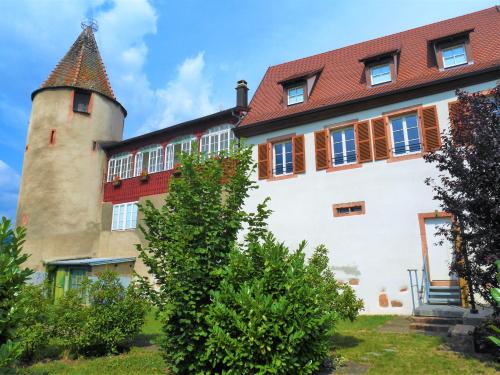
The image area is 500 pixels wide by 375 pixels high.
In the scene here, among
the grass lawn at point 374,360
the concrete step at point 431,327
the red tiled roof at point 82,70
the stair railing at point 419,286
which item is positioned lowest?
the grass lawn at point 374,360

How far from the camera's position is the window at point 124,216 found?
2173 centimetres

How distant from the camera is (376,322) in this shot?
438 inches

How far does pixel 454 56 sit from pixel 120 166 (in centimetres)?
1852

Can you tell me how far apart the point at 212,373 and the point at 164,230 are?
6.80 ft

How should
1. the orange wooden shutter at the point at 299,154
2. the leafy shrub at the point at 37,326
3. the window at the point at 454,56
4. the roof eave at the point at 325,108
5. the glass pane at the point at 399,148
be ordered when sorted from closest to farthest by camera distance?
the leafy shrub at the point at 37,326 < the roof eave at the point at 325,108 < the glass pane at the point at 399,148 < the window at the point at 454,56 < the orange wooden shutter at the point at 299,154

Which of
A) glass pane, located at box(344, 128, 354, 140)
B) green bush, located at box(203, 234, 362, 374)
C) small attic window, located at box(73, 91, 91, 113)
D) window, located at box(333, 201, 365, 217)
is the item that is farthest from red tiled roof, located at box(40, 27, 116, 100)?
green bush, located at box(203, 234, 362, 374)

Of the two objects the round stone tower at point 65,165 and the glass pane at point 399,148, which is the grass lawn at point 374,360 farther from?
the round stone tower at point 65,165

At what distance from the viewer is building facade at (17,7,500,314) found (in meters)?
12.8

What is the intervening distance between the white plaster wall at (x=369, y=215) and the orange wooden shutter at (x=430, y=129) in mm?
223

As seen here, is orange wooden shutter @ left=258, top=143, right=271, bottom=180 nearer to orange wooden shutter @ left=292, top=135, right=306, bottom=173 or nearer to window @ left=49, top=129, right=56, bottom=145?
orange wooden shutter @ left=292, top=135, right=306, bottom=173

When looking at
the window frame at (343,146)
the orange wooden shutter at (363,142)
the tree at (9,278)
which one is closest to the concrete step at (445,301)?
the orange wooden shutter at (363,142)

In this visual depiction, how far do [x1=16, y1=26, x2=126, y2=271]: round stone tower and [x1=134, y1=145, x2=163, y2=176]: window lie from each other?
9.86 ft

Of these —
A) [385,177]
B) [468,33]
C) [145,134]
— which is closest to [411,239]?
[385,177]

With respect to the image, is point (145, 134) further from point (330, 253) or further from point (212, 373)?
point (212, 373)
